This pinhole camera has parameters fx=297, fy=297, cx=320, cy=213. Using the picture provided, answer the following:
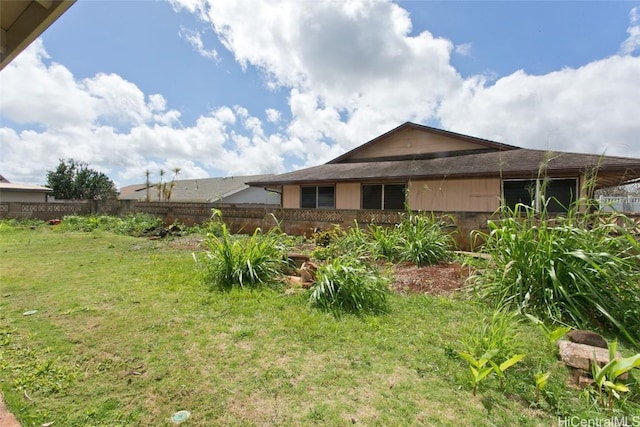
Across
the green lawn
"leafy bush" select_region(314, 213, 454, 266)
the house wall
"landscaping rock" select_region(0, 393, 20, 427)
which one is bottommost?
"landscaping rock" select_region(0, 393, 20, 427)

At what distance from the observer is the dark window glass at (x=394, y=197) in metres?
11.3

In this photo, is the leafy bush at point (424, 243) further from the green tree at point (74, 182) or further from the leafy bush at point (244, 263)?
the green tree at point (74, 182)

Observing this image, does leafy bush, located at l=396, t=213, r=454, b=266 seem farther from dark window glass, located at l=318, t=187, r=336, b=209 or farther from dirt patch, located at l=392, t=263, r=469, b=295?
dark window glass, located at l=318, t=187, r=336, b=209

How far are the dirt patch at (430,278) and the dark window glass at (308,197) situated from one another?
8.20 m

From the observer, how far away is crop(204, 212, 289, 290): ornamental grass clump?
14.1 ft

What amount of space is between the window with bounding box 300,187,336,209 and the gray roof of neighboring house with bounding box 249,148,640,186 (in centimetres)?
66

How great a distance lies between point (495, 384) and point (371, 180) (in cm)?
940

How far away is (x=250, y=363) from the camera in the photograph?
2.38 metres

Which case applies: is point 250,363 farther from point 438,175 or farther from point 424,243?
point 438,175

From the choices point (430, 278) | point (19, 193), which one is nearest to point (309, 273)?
point (430, 278)

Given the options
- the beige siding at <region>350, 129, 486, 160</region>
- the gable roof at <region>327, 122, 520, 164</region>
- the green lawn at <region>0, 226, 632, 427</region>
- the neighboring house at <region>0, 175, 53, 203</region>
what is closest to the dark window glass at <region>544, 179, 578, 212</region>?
the gable roof at <region>327, 122, 520, 164</region>

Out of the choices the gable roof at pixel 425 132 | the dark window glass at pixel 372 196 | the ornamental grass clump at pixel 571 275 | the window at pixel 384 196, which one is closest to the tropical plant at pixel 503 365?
the ornamental grass clump at pixel 571 275

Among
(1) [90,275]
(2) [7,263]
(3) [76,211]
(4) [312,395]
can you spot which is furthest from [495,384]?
(3) [76,211]

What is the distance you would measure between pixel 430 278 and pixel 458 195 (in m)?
6.66
